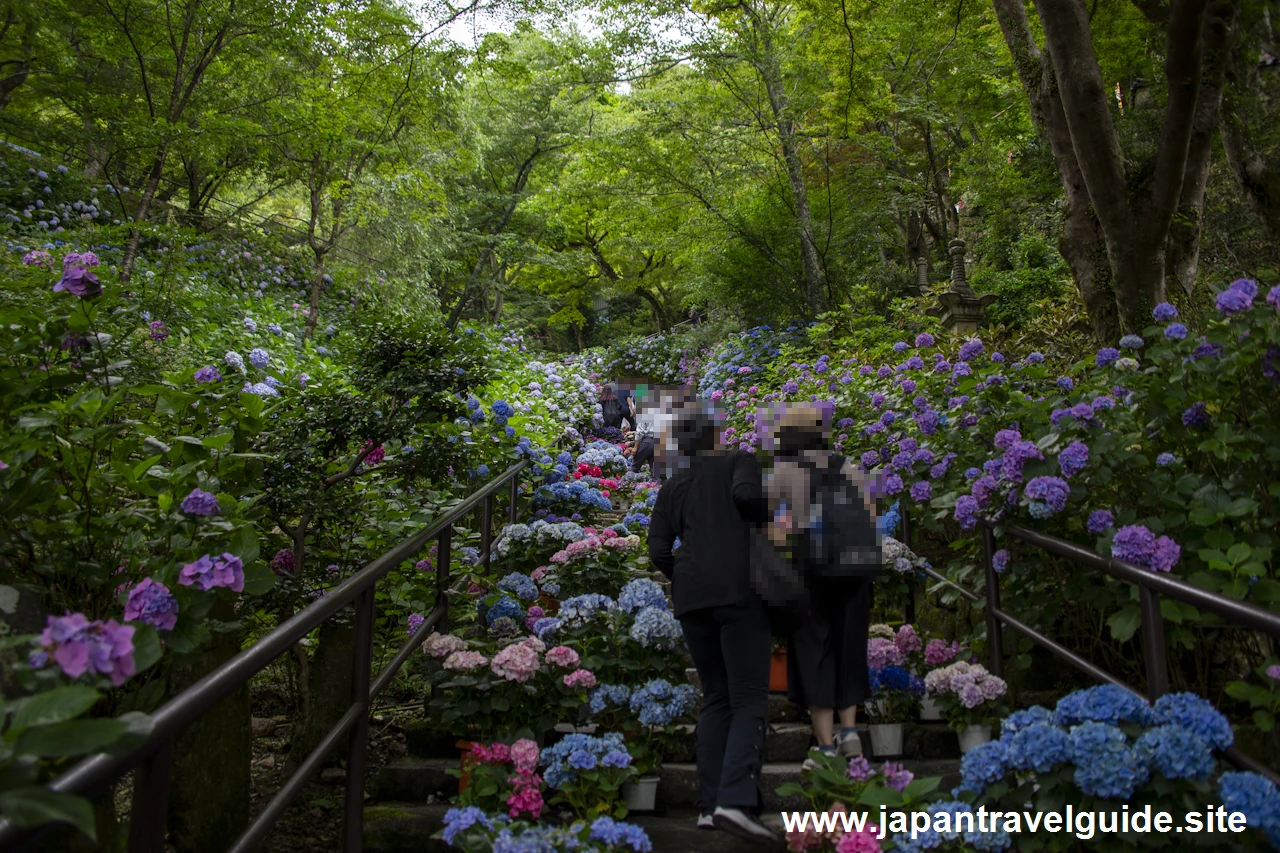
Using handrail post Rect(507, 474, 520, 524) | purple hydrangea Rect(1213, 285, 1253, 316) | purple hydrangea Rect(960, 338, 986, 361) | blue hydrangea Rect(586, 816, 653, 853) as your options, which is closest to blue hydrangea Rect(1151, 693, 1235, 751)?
purple hydrangea Rect(1213, 285, 1253, 316)

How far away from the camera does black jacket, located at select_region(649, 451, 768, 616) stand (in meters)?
2.80

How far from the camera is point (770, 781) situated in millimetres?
3273

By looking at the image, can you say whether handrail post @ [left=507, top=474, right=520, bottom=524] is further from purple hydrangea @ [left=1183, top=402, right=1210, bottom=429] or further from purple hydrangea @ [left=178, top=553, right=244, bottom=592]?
purple hydrangea @ [left=1183, top=402, right=1210, bottom=429]

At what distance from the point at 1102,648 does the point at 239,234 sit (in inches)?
450

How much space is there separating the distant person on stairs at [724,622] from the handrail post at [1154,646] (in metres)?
1.09

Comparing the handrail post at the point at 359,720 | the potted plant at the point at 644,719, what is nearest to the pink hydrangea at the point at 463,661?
the potted plant at the point at 644,719

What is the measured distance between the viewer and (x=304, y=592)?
134 inches

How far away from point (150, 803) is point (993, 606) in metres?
2.89

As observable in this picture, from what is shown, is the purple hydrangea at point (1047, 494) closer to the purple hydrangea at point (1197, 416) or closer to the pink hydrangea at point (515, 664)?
the purple hydrangea at point (1197, 416)

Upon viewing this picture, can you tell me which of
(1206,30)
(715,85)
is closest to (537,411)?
(1206,30)

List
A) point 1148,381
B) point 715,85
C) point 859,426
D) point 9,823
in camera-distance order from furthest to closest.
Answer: point 715,85 → point 859,426 → point 1148,381 → point 9,823

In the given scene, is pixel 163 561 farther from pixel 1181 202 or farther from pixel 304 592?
pixel 1181 202

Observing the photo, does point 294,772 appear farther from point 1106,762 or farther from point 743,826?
point 1106,762

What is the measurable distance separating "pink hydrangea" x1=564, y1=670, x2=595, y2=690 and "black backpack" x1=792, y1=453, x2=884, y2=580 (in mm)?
862
